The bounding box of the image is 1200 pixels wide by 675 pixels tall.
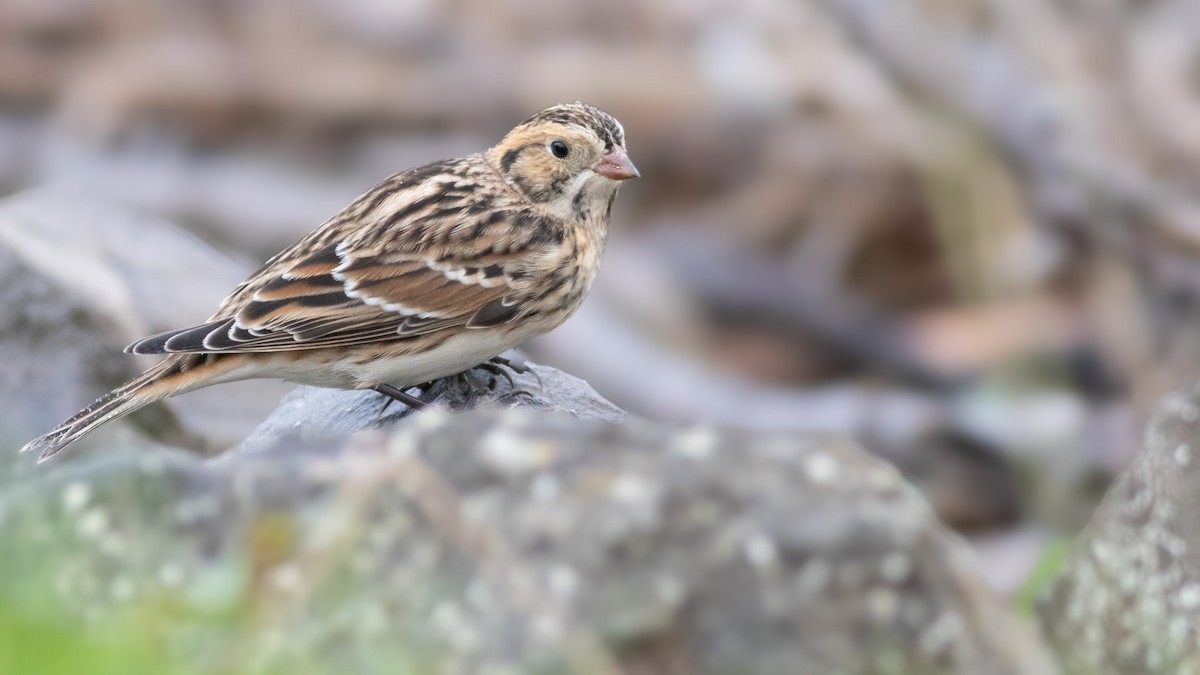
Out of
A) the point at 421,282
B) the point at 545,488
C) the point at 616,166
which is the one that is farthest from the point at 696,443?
the point at 616,166

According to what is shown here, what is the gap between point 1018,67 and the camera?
10.6 m

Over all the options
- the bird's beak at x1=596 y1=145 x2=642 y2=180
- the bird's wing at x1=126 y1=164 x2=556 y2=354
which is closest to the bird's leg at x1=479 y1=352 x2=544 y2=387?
the bird's wing at x1=126 y1=164 x2=556 y2=354

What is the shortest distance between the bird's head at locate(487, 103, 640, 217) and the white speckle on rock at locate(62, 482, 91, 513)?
9.91ft

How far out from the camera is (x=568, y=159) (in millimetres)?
5695

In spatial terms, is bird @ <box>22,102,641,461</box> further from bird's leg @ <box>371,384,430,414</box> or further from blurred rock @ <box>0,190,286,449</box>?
blurred rock @ <box>0,190,286,449</box>

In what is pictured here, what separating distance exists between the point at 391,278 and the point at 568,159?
804 millimetres

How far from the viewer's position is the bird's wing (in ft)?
16.9

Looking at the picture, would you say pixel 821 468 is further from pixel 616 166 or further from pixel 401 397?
pixel 616 166

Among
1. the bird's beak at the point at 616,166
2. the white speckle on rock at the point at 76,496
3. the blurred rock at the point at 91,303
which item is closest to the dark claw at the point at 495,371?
the bird's beak at the point at 616,166

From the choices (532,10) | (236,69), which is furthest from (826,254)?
(236,69)

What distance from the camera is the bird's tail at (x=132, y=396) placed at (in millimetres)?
4789

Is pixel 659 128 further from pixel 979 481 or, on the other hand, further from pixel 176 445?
pixel 176 445

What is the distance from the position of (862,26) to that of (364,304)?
654cm

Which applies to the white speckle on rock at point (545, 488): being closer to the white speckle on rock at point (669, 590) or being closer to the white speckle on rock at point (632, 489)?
the white speckle on rock at point (632, 489)
